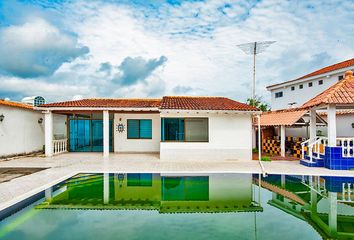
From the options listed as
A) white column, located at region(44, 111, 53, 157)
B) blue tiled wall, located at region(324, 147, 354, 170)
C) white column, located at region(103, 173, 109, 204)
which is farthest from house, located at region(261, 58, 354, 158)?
white column, located at region(44, 111, 53, 157)

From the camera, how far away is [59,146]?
17.5m

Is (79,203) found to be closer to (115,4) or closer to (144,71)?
(115,4)

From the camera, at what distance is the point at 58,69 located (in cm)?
2220

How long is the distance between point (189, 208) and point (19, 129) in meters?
13.3

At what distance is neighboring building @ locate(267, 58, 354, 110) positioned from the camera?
1063 inches

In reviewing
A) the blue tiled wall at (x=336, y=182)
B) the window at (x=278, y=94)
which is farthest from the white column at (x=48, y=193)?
the window at (x=278, y=94)

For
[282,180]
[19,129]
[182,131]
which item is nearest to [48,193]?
[182,131]

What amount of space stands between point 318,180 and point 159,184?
6.37 meters

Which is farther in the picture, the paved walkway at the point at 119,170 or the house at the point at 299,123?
the house at the point at 299,123

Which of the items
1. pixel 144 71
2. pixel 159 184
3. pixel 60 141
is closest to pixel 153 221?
pixel 159 184

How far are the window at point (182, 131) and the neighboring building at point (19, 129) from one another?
29.5 feet

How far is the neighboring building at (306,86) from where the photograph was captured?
2700 cm

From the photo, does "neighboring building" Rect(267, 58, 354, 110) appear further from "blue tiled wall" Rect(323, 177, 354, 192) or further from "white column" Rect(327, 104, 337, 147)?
"blue tiled wall" Rect(323, 177, 354, 192)

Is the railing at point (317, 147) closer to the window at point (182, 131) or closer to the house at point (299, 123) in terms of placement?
the house at point (299, 123)
